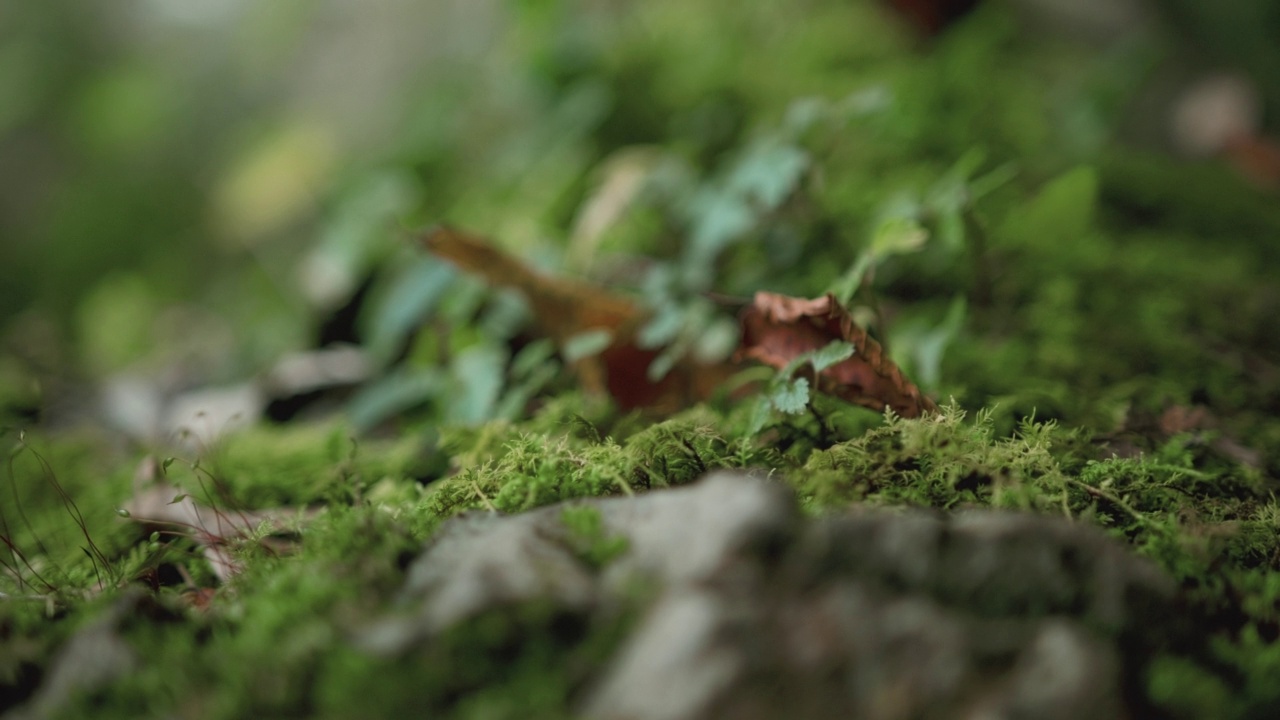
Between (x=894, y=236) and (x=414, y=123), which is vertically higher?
(x=414, y=123)

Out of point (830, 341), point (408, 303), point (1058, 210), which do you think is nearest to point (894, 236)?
point (830, 341)

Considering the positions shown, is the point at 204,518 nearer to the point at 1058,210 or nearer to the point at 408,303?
the point at 408,303

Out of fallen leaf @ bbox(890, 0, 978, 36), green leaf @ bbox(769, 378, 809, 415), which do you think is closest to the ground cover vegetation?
green leaf @ bbox(769, 378, 809, 415)

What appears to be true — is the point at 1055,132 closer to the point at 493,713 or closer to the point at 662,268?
the point at 662,268

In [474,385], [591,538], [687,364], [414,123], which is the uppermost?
[414,123]

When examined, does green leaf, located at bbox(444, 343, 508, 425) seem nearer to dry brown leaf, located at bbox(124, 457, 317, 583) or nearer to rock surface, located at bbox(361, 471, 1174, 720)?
dry brown leaf, located at bbox(124, 457, 317, 583)

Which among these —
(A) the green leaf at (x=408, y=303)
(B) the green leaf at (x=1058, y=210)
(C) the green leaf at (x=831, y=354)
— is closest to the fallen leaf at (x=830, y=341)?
(C) the green leaf at (x=831, y=354)
